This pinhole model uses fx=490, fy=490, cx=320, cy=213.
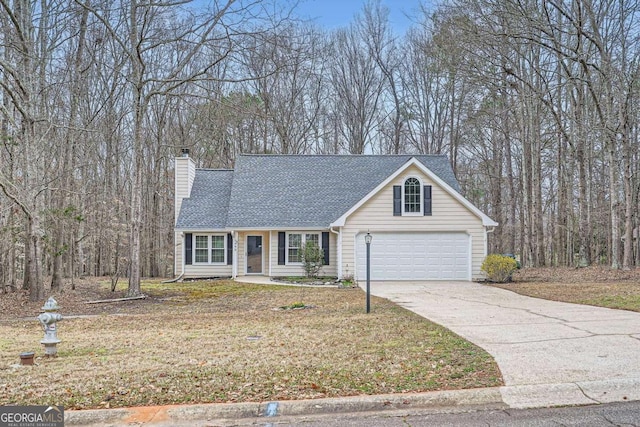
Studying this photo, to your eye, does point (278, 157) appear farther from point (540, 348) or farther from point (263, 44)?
point (540, 348)

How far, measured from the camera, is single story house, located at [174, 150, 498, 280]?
1869cm

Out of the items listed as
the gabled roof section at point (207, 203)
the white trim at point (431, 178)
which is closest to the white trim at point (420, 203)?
the white trim at point (431, 178)

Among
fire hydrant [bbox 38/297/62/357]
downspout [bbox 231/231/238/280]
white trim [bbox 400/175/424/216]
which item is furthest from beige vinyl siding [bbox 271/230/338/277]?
fire hydrant [bbox 38/297/62/357]

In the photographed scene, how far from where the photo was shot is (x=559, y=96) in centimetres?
2491

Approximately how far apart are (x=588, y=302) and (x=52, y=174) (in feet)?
62.6

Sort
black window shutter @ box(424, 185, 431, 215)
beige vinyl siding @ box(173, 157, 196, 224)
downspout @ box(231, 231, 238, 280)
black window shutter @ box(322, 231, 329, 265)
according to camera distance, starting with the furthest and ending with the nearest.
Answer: beige vinyl siding @ box(173, 157, 196, 224) → downspout @ box(231, 231, 238, 280) → black window shutter @ box(322, 231, 329, 265) → black window shutter @ box(424, 185, 431, 215)

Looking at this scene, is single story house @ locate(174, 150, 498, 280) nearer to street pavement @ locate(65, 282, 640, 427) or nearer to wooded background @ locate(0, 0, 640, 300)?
wooded background @ locate(0, 0, 640, 300)

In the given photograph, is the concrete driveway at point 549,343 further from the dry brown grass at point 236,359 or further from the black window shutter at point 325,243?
the black window shutter at point 325,243

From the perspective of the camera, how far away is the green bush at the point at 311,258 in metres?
19.6

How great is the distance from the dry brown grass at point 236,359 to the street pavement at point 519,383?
201 mm

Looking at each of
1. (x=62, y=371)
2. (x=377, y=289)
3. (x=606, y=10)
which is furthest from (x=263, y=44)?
(x=606, y=10)

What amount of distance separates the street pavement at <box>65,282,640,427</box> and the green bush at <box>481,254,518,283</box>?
333 inches

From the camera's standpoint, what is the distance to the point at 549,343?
6793mm

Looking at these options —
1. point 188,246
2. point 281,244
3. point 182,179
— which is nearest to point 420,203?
point 281,244
